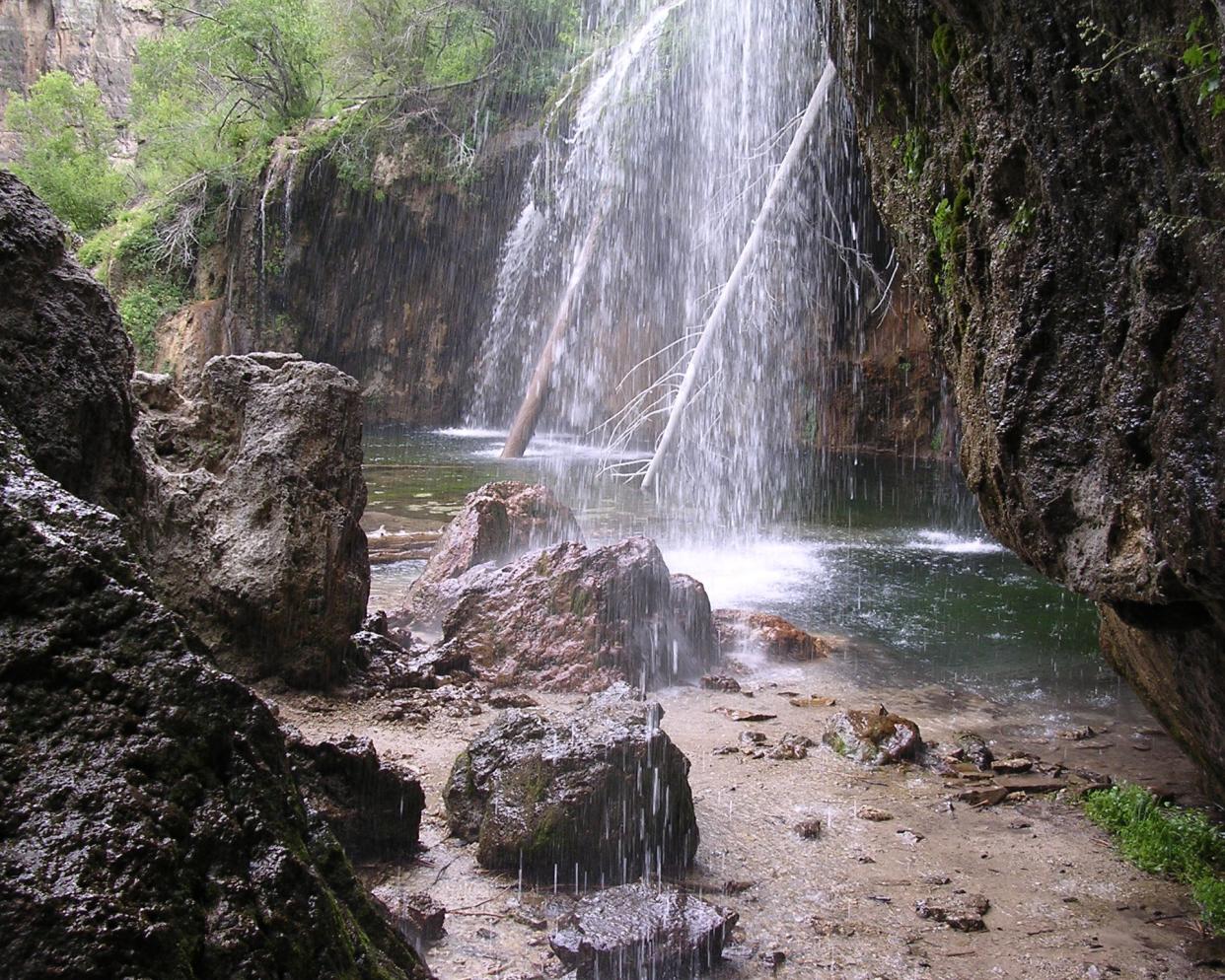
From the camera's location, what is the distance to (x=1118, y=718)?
5.66 m

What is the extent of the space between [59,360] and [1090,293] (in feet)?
9.80

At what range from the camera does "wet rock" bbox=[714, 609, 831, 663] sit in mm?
6742

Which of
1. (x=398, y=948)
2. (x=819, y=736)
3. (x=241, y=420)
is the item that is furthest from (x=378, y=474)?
(x=398, y=948)

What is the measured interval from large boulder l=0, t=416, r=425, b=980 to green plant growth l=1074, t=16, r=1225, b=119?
99.3 inches

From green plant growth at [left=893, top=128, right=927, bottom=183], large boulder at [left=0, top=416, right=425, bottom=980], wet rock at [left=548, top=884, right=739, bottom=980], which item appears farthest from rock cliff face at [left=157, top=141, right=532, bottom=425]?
large boulder at [left=0, top=416, right=425, bottom=980]

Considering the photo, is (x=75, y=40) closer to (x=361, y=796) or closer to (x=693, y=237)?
(x=693, y=237)

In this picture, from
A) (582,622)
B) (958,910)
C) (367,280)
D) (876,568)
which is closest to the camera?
(958,910)

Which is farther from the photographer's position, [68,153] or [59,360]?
[68,153]

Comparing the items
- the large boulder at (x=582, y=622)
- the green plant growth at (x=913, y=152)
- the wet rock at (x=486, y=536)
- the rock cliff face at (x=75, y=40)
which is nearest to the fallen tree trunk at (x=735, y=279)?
the wet rock at (x=486, y=536)

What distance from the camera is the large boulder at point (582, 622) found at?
6.00 meters

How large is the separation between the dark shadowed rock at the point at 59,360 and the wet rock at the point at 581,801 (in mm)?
1744

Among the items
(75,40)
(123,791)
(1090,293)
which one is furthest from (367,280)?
(123,791)

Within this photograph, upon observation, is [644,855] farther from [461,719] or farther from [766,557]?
[766,557]

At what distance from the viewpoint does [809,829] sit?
401 centimetres
